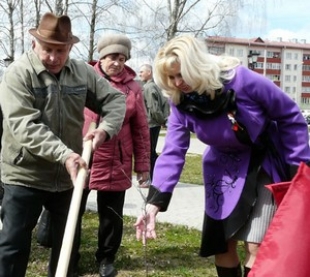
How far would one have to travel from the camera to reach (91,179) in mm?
4055

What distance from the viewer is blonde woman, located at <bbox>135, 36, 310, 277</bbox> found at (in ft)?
8.98

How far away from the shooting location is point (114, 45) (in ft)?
13.1

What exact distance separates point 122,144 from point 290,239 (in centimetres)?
191

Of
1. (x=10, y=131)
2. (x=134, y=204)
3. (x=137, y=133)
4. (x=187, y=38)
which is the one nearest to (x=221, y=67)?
(x=187, y=38)

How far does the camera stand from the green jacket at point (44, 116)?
2.77 metres

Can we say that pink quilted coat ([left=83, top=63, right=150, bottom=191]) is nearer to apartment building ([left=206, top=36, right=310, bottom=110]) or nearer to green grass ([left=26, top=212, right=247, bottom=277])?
green grass ([left=26, top=212, right=247, bottom=277])

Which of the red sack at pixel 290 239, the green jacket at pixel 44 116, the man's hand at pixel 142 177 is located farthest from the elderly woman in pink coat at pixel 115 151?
the red sack at pixel 290 239

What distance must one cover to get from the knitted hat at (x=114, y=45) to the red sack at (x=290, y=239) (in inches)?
73.2

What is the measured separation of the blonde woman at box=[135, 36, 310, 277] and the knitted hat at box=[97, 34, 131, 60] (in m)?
1.07

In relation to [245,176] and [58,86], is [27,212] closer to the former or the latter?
[58,86]

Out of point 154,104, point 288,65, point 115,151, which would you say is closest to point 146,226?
point 115,151

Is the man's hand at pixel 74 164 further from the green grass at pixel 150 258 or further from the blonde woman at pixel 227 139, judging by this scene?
the green grass at pixel 150 258

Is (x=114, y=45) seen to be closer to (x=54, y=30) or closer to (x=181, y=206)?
(x=54, y=30)

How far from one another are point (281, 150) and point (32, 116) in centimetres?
122
